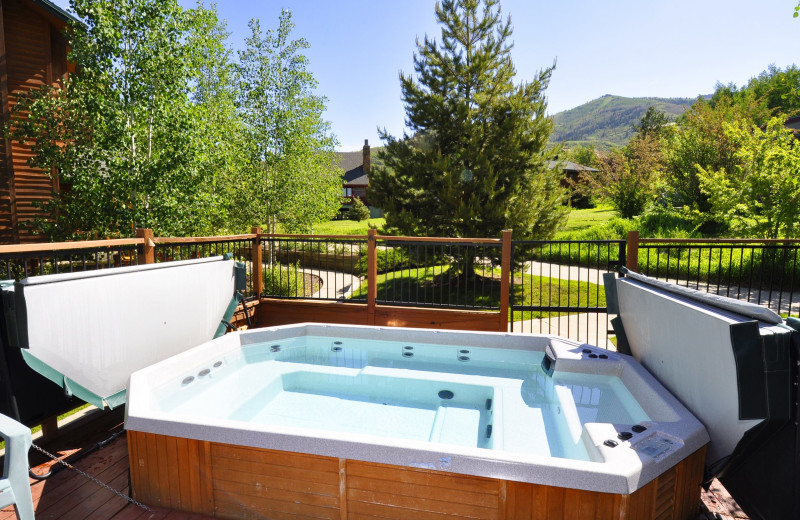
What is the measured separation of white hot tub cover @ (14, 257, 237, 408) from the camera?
254 cm

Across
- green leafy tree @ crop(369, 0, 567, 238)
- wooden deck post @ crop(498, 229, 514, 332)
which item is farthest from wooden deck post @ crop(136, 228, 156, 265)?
green leafy tree @ crop(369, 0, 567, 238)

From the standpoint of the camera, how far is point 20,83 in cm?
773

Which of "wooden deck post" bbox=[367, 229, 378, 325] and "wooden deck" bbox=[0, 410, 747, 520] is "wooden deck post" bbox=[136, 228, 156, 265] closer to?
"wooden deck" bbox=[0, 410, 747, 520]

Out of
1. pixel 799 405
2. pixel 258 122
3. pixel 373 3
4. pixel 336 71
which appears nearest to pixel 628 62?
pixel 336 71

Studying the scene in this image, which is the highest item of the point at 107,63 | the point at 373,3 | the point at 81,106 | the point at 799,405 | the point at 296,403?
the point at 373,3

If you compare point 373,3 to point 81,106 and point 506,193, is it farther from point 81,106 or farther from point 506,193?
point 81,106

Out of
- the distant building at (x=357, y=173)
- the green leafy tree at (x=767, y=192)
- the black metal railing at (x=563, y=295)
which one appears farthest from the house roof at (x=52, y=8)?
the distant building at (x=357, y=173)

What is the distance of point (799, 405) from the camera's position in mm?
1694

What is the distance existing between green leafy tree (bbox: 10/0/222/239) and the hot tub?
370cm

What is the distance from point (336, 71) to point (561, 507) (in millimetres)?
14479

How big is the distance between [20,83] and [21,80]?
64mm

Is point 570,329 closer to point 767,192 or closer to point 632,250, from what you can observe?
point 632,250

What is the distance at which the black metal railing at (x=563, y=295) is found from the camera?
543 centimetres

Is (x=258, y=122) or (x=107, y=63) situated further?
(x=258, y=122)
